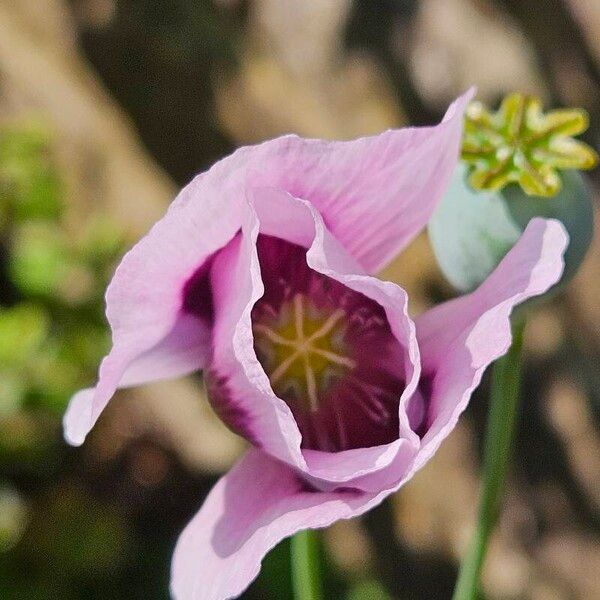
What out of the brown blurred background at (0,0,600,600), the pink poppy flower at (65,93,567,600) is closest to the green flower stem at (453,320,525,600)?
the pink poppy flower at (65,93,567,600)

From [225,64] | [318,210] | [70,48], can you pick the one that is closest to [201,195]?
[318,210]

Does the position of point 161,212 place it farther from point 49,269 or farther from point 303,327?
point 303,327

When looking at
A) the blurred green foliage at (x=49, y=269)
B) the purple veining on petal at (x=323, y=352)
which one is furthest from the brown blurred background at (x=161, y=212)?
the purple veining on petal at (x=323, y=352)

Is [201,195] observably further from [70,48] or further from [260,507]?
[70,48]

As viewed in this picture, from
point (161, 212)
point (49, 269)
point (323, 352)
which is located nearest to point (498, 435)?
point (323, 352)

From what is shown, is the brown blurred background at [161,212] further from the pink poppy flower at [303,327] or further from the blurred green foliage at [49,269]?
the pink poppy flower at [303,327]

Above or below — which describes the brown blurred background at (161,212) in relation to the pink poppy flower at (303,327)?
below

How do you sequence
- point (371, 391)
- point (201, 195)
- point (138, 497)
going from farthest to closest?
1. point (138, 497)
2. point (371, 391)
3. point (201, 195)
